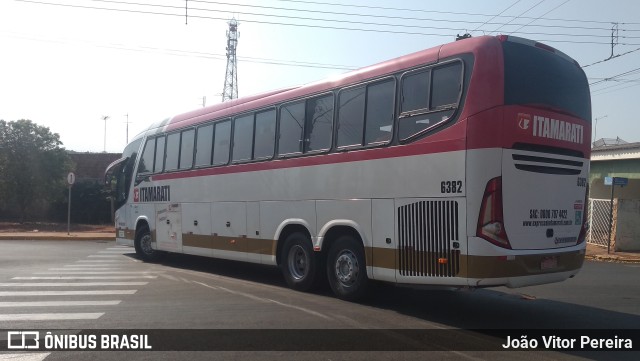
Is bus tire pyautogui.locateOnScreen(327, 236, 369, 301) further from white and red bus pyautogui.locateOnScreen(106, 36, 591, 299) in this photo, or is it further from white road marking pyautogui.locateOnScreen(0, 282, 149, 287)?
white road marking pyautogui.locateOnScreen(0, 282, 149, 287)

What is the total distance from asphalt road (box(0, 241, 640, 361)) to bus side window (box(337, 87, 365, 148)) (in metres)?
2.59

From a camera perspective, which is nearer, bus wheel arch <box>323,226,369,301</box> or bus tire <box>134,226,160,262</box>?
bus wheel arch <box>323,226,369,301</box>

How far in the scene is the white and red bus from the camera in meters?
7.09

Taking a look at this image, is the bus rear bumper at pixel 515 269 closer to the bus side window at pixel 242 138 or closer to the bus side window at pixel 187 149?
the bus side window at pixel 242 138

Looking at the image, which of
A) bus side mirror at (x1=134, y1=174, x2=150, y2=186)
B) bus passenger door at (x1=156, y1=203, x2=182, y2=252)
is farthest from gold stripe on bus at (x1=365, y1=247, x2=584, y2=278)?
bus side mirror at (x1=134, y1=174, x2=150, y2=186)

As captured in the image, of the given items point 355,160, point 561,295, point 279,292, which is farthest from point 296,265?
point 561,295

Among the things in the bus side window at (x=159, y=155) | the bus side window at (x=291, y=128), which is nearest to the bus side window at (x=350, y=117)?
the bus side window at (x=291, y=128)

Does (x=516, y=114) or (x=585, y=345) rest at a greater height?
(x=516, y=114)

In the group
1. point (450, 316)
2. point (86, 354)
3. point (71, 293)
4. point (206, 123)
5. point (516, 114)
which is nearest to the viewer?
point (86, 354)

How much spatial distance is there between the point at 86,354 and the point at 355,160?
187 inches

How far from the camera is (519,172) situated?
23.8 feet

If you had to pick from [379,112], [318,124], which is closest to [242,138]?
[318,124]

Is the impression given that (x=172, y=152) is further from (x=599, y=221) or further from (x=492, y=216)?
(x=599, y=221)

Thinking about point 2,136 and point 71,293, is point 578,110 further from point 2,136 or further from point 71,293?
point 2,136
